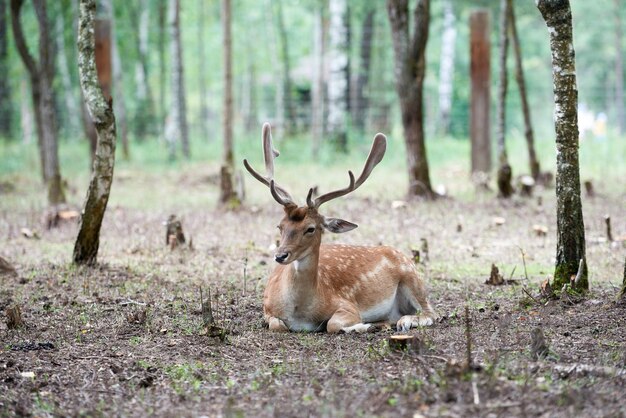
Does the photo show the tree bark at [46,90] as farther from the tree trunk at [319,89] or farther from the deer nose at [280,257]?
the tree trunk at [319,89]

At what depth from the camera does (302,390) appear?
5484 mm

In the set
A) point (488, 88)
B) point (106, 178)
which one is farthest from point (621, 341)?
point (488, 88)

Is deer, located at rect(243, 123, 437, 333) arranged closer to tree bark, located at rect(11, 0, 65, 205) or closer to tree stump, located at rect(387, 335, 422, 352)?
tree stump, located at rect(387, 335, 422, 352)

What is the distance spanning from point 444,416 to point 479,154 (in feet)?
41.5

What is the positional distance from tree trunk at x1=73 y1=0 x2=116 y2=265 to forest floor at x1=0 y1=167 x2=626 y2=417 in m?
0.29

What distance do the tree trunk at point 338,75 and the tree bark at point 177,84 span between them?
3.75 metres

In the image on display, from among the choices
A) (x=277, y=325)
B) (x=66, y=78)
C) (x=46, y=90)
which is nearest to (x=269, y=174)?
(x=277, y=325)

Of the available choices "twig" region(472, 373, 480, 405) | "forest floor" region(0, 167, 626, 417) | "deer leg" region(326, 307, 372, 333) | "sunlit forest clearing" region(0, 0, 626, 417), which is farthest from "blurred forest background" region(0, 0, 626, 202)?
"twig" region(472, 373, 480, 405)

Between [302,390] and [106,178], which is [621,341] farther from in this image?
[106,178]

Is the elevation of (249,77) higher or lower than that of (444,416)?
higher

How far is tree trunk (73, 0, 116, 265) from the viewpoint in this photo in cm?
952

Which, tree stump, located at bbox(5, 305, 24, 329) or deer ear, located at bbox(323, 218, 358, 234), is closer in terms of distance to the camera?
tree stump, located at bbox(5, 305, 24, 329)

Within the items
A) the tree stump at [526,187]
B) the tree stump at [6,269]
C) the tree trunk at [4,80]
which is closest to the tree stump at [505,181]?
the tree stump at [526,187]

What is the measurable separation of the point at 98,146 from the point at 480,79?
345 inches
